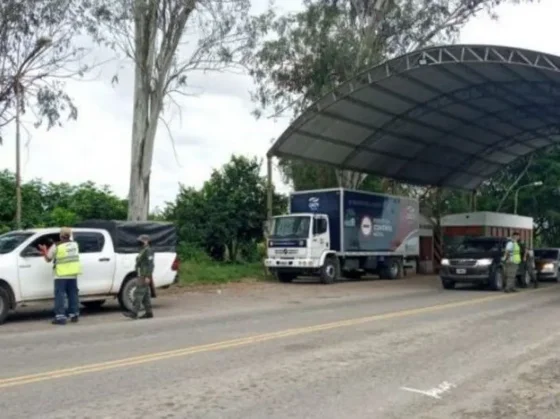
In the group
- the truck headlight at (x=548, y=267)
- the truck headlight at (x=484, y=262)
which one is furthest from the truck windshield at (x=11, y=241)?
the truck headlight at (x=548, y=267)

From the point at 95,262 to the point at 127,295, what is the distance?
1.07 meters

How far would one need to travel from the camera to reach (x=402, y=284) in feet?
92.0

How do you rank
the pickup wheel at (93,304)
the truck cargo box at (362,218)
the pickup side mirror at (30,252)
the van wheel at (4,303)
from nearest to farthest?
the van wheel at (4,303)
the pickup side mirror at (30,252)
the pickup wheel at (93,304)
the truck cargo box at (362,218)

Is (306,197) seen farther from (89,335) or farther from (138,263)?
(89,335)

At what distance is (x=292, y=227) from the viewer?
27.2m

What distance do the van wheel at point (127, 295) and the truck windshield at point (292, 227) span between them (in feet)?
37.0

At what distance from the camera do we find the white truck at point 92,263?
1438cm

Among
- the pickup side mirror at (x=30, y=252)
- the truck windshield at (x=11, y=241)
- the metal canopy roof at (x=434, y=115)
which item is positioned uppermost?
the metal canopy roof at (x=434, y=115)

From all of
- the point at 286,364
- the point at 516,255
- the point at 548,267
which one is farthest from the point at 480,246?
the point at 286,364

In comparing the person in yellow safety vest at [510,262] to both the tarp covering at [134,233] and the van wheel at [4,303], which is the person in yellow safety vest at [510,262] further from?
the van wheel at [4,303]

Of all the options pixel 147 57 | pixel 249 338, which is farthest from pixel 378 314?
pixel 147 57

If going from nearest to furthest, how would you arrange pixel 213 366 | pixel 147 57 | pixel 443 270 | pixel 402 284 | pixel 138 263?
pixel 213 366, pixel 138 263, pixel 443 270, pixel 147 57, pixel 402 284

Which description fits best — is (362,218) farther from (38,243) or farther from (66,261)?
(66,261)

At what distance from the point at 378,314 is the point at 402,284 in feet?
40.7
